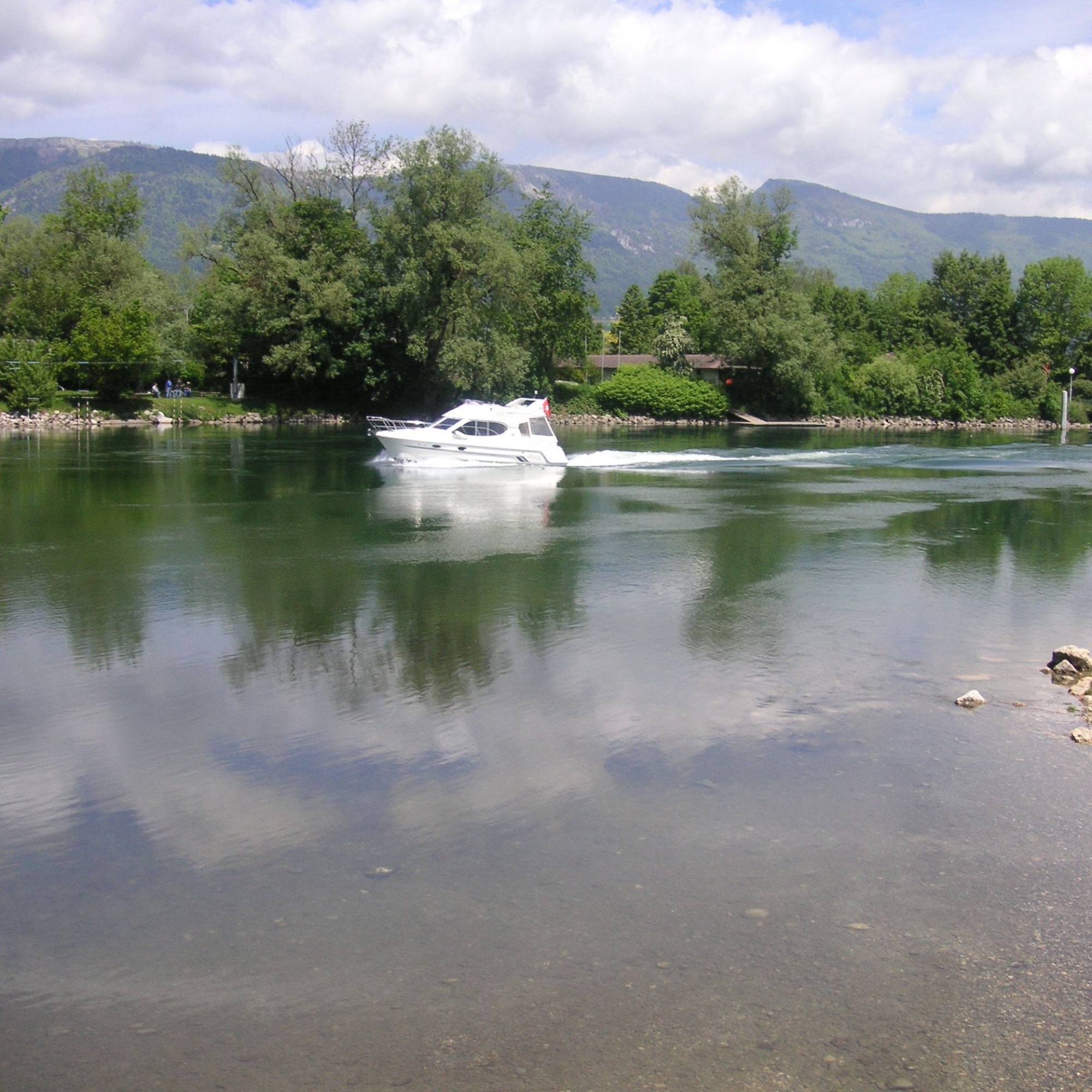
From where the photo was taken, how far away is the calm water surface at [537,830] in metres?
5.89

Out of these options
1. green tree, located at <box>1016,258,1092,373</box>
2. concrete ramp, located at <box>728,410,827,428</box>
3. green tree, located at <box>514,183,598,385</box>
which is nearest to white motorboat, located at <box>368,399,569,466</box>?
green tree, located at <box>514,183,598,385</box>

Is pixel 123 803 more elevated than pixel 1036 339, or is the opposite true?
pixel 1036 339

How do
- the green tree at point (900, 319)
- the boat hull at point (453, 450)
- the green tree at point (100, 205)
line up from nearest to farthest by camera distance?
1. the boat hull at point (453, 450)
2. the green tree at point (100, 205)
3. the green tree at point (900, 319)

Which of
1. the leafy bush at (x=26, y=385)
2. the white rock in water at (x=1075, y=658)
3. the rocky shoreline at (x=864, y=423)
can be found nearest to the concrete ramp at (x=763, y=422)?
the rocky shoreline at (x=864, y=423)

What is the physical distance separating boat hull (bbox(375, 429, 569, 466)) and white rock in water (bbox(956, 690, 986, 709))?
29.1m

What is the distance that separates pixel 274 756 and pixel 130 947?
323 cm

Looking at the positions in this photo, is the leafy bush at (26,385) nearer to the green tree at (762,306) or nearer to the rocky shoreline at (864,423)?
the rocky shoreline at (864,423)

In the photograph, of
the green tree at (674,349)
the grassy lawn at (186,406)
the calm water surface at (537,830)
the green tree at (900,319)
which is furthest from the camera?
the green tree at (900,319)

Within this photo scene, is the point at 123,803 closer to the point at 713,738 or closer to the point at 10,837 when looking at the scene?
the point at 10,837

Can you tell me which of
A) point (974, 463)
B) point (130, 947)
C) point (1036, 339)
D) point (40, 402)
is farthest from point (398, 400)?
point (130, 947)

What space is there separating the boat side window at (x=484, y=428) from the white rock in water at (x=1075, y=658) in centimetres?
2853

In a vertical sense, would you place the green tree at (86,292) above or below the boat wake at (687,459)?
above

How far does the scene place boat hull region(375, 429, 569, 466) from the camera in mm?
39219

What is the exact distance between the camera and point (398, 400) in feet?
245
